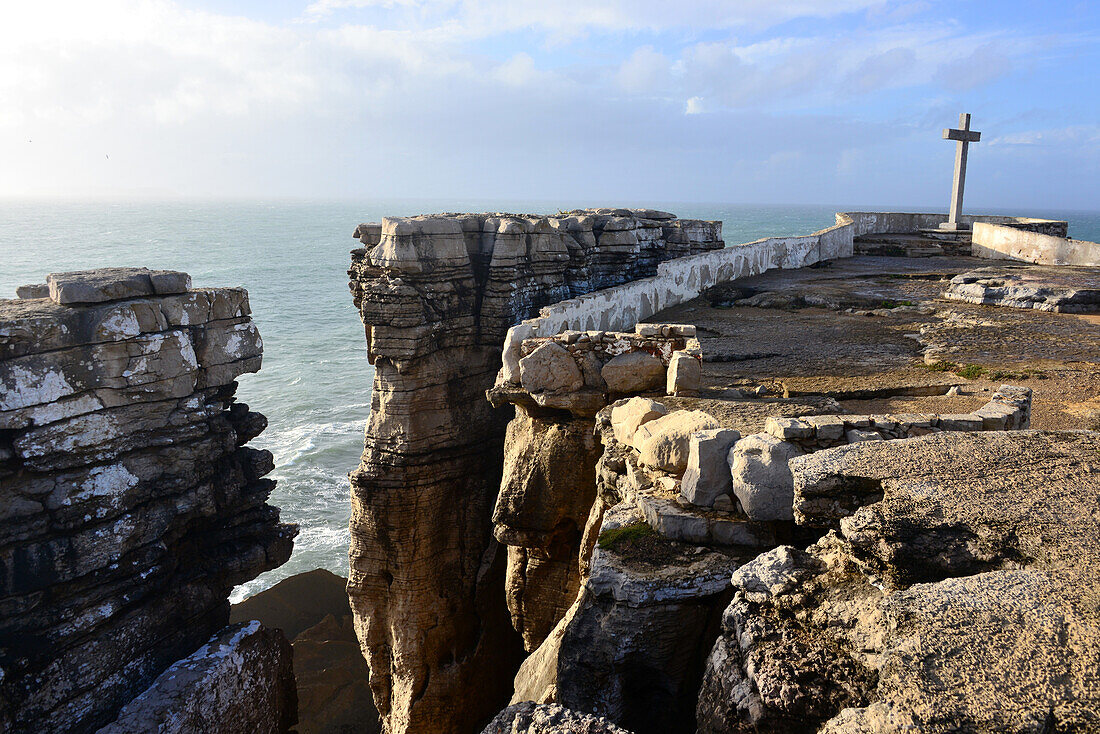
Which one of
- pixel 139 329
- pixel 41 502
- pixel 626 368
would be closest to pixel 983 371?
pixel 626 368

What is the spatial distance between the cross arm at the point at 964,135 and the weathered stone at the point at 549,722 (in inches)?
1052

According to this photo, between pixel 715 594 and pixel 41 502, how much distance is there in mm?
6541

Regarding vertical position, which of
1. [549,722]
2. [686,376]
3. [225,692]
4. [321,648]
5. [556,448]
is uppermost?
[686,376]

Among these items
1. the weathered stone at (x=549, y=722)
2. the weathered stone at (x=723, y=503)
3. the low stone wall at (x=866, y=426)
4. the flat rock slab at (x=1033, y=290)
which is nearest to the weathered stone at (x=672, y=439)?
the weathered stone at (x=723, y=503)

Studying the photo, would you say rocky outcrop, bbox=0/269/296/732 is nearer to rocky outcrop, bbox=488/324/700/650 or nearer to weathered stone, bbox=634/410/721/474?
rocky outcrop, bbox=488/324/700/650

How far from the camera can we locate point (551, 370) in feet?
26.6

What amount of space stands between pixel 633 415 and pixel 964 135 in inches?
940

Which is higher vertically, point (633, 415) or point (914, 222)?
point (914, 222)

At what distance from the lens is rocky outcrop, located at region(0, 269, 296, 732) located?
732 cm

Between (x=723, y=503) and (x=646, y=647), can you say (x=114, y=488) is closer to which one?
(x=646, y=647)

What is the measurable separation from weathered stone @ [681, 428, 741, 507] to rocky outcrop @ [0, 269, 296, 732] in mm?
6018

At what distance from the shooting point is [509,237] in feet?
38.6

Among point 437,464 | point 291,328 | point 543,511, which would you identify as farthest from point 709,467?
point 291,328

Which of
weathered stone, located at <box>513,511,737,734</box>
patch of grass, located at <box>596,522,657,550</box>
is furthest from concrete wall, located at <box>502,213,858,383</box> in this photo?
weathered stone, located at <box>513,511,737,734</box>
